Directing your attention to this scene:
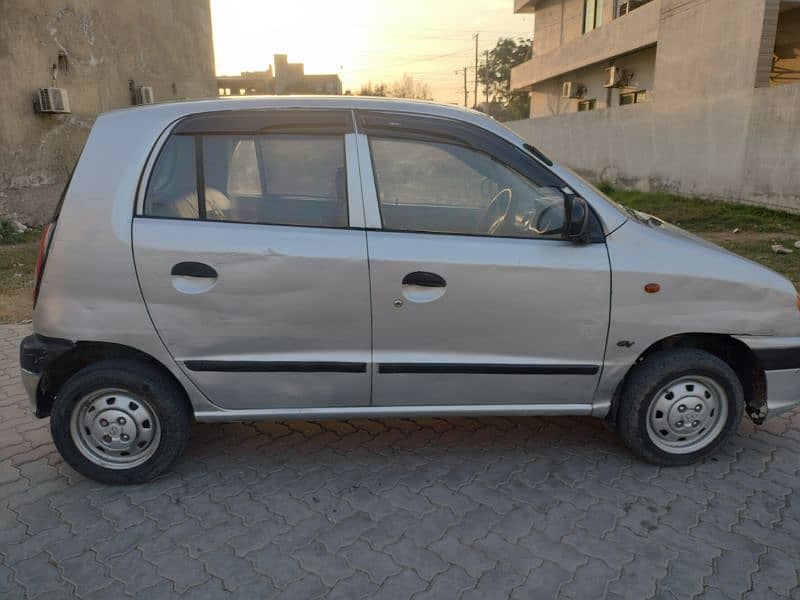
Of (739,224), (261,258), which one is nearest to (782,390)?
(261,258)

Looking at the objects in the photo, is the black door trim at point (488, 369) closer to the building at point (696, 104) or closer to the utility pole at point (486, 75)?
the building at point (696, 104)

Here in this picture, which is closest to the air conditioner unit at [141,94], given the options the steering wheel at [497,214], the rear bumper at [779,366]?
the steering wheel at [497,214]

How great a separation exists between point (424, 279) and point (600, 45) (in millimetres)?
19164

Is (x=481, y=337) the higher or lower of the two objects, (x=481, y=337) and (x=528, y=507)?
the higher

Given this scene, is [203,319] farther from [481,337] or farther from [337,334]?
[481,337]

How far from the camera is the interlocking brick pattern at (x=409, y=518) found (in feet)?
8.07

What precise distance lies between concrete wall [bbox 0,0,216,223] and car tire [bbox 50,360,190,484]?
8.62 meters

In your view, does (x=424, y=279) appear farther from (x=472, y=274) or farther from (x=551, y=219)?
(x=551, y=219)

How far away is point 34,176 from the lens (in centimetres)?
1034

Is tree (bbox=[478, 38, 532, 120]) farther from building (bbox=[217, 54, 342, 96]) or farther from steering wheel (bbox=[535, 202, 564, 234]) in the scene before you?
steering wheel (bbox=[535, 202, 564, 234])

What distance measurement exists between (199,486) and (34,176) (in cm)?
934

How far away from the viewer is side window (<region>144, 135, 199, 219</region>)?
290cm

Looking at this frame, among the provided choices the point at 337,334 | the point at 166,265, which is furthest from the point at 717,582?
the point at 166,265

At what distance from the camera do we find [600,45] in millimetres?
19219
